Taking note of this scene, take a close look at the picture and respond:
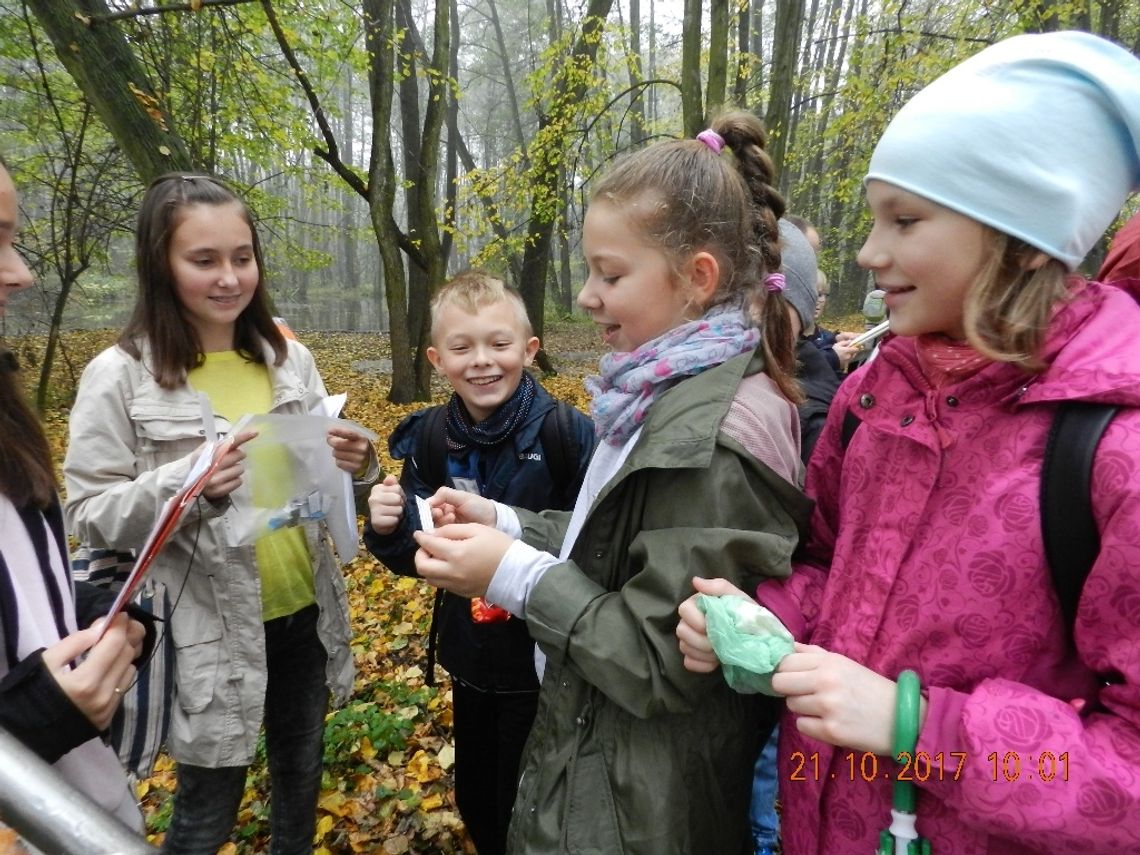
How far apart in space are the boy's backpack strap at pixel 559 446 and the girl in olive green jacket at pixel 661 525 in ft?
1.93

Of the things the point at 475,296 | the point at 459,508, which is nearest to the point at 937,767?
the point at 459,508

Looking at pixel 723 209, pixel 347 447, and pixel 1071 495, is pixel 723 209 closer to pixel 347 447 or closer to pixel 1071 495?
pixel 1071 495

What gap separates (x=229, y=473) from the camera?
1.79 meters

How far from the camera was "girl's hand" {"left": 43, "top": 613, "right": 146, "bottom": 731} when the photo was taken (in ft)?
4.03

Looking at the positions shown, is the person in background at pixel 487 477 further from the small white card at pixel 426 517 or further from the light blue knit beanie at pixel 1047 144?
the light blue knit beanie at pixel 1047 144

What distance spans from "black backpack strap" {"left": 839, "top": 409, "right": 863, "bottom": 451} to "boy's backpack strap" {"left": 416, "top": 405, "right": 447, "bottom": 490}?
135 cm

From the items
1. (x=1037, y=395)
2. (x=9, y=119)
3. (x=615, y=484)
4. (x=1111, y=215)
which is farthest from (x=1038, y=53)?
(x=9, y=119)

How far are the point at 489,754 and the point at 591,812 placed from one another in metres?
1.05

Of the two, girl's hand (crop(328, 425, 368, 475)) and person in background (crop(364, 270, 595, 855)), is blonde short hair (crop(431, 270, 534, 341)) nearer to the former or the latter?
person in background (crop(364, 270, 595, 855))

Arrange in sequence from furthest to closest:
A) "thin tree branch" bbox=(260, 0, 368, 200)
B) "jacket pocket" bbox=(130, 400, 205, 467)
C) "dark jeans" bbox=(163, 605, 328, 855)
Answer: "thin tree branch" bbox=(260, 0, 368, 200) → "dark jeans" bbox=(163, 605, 328, 855) → "jacket pocket" bbox=(130, 400, 205, 467)

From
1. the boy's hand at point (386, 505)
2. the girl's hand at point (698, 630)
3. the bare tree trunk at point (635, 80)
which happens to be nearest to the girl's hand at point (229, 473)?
the boy's hand at point (386, 505)

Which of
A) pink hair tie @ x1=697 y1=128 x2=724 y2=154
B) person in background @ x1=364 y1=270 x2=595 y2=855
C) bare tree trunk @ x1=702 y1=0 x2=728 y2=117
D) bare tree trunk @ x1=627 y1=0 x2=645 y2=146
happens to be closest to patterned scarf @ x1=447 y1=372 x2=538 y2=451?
person in background @ x1=364 y1=270 x2=595 y2=855

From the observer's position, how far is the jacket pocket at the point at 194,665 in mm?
1916

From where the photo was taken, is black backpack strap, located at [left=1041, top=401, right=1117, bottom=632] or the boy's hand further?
the boy's hand
